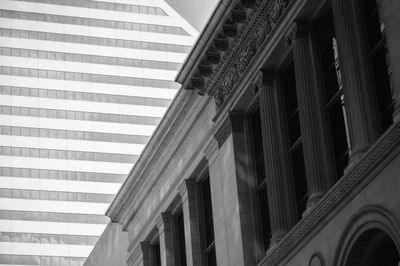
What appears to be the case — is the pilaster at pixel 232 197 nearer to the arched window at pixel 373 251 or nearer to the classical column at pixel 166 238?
the classical column at pixel 166 238


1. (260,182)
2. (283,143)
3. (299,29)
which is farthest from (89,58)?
(299,29)

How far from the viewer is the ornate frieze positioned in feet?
125

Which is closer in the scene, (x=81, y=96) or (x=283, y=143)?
(x=283, y=143)

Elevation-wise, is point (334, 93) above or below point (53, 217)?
below

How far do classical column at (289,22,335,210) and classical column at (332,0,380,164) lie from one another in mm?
1844

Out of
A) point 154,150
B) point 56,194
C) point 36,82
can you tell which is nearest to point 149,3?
point 36,82

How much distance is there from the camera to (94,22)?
154 m

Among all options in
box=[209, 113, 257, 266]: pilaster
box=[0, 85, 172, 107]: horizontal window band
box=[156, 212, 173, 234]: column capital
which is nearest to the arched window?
box=[209, 113, 257, 266]: pilaster

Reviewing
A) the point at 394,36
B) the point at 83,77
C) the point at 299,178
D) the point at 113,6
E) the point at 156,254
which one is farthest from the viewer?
the point at 113,6

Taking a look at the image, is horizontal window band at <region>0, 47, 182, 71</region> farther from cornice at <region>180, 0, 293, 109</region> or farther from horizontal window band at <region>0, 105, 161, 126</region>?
cornice at <region>180, 0, 293, 109</region>

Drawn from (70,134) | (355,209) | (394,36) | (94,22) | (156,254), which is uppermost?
(94,22)

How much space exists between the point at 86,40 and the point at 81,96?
30.5ft

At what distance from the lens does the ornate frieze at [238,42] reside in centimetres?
3822

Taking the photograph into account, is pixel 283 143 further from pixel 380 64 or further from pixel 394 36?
pixel 394 36
